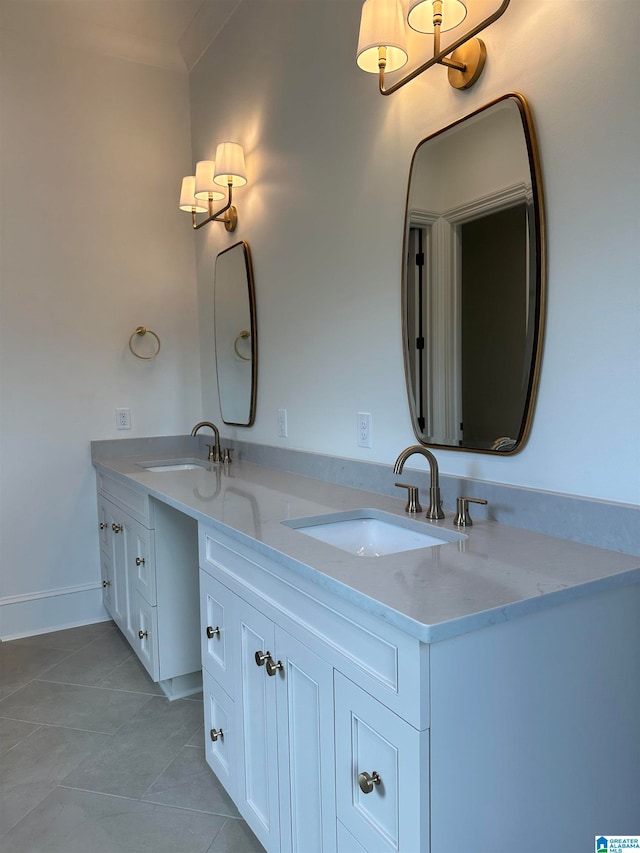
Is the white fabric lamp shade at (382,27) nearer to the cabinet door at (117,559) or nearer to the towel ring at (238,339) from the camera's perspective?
the towel ring at (238,339)

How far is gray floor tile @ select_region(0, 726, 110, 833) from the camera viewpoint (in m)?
1.79

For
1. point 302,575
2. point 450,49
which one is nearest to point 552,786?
point 302,575

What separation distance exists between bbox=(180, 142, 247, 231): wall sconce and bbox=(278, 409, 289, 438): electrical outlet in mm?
912

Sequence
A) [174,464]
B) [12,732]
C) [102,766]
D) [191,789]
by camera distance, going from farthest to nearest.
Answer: [174,464], [12,732], [102,766], [191,789]

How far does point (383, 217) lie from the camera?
1884mm

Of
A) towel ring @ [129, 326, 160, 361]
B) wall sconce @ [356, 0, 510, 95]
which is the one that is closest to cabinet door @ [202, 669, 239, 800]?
wall sconce @ [356, 0, 510, 95]

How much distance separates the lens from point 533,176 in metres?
1.35

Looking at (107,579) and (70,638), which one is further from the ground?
(107,579)

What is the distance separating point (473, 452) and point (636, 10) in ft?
3.18

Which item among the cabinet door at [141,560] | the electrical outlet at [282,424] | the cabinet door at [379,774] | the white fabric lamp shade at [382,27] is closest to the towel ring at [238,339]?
the electrical outlet at [282,424]

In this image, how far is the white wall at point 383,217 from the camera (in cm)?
122

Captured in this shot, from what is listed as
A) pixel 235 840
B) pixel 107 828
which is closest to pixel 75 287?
pixel 107 828

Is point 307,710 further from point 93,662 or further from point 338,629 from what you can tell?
point 93,662

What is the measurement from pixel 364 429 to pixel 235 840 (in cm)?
122
